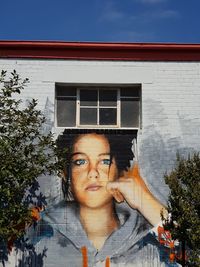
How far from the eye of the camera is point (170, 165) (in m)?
12.0

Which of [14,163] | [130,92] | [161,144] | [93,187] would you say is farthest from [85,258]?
[130,92]

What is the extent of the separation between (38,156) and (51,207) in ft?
7.08

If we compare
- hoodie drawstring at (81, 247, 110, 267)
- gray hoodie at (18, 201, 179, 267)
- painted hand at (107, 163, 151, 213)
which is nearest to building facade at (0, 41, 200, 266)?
painted hand at (107, 163, 151, 213)

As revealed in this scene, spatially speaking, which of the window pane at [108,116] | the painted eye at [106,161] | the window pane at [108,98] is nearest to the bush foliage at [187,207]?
the painted eye at [106,161]

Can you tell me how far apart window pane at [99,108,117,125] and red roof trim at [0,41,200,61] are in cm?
134

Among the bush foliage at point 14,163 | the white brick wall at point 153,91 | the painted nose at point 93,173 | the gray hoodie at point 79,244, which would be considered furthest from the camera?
the white brick wall at point 153,91

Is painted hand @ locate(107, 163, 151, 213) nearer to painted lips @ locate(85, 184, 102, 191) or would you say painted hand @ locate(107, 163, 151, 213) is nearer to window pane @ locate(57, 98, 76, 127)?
painted lips @ locate(85, 184, 102, 191)

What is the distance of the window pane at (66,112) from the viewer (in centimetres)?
1250

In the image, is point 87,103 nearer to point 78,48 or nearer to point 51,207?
point 78,48

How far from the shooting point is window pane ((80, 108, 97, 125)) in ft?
41.2

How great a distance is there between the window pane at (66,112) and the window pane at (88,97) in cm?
24

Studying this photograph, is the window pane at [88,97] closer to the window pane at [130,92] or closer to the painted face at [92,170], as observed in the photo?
the window pane at [130,92]

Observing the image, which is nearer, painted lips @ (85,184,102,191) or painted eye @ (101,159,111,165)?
painted lips @ (85,184,102,191)

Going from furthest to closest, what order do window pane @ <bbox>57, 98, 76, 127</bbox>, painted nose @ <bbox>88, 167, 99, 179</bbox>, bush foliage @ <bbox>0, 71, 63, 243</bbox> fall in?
window pane @ <bbox>57, 98, 76, 127</bbox>, painted nose @ <bbox>88, 167, 99, 179</bbox>, bush foliage @ <bbox>0, 71, 63, 243</bbox>
